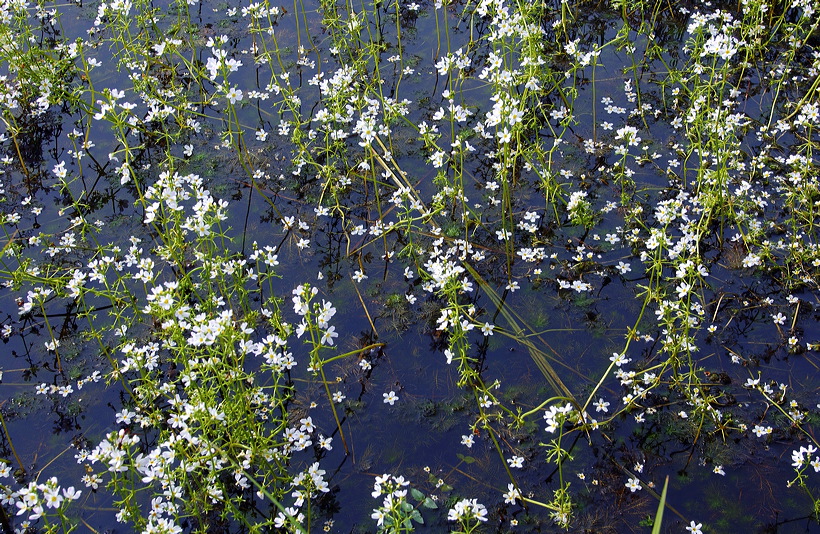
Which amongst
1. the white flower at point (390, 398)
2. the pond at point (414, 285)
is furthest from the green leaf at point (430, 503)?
the white flower at point (390, 398)

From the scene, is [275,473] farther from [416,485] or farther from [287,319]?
[287,319]

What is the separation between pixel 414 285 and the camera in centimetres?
508

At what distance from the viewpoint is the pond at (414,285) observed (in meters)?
3.92

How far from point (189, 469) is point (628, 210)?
12.2 ft

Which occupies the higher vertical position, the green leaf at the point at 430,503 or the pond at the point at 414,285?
the pond at the point at 414,285

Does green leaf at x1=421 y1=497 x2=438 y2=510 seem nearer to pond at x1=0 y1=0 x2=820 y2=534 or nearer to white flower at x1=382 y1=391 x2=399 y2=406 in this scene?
pond at x1=0 y1=0 x2=820 y2=534

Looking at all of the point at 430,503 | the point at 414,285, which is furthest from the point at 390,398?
the point at 414,285

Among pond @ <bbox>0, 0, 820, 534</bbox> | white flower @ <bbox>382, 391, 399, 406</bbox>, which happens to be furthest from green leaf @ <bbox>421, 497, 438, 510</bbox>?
white flower @ <bbox>382, 391, 399, 406</bbox>

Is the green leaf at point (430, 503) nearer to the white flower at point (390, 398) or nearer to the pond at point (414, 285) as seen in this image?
the pond at point (414, 285)

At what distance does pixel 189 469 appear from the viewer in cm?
357

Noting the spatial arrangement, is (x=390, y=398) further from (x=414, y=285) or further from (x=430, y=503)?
(x=414, y=285)

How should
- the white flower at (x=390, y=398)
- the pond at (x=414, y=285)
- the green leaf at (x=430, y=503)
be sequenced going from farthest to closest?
the white flower at (x=390, y=398) → the pond at (x=414, y=285) → the green leaf at (x=430, y=503)

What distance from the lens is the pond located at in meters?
3.92

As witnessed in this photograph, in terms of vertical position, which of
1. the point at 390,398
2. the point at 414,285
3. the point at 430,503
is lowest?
the point at 430,503
